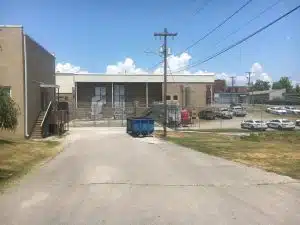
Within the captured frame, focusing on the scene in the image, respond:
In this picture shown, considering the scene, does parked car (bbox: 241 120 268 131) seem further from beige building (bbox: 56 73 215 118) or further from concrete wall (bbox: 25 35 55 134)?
concrete wall (bbox: 25 35 55 134)

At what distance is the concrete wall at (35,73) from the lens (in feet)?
119

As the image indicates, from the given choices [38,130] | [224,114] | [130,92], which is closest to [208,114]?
[224,114]

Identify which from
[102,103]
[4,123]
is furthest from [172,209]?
[102,103]

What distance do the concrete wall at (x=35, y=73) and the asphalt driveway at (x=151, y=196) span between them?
822 inches

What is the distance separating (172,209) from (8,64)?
28248 millimetres

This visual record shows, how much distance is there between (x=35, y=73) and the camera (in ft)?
129

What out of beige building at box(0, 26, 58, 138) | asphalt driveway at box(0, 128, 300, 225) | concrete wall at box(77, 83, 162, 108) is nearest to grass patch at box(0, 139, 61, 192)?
asphalt driveway at box(0, 128, 300, 225)

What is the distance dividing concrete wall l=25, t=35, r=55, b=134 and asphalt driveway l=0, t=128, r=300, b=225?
Answer: 822 inches

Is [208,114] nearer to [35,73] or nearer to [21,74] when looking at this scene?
[35,73]

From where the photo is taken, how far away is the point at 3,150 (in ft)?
77.9

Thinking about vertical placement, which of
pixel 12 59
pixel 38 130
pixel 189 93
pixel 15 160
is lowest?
pixel 15 160

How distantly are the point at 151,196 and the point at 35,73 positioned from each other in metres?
30.8

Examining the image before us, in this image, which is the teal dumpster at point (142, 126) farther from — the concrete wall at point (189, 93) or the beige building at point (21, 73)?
the concrete wall at point (189, 93)

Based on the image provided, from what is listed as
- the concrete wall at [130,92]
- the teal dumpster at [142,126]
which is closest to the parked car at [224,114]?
the concrete wall at [130,92]
